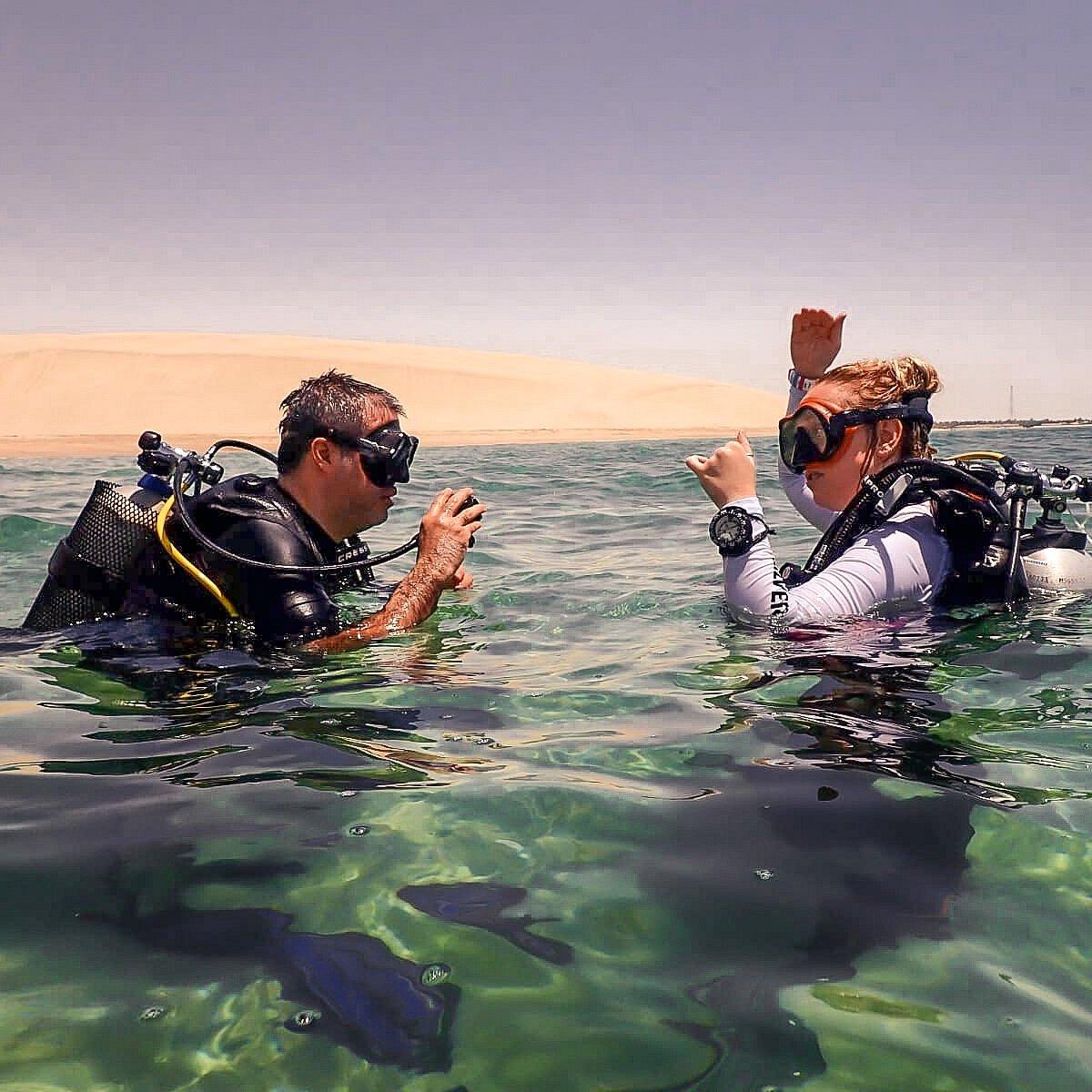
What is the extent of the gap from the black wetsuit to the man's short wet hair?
185 millimetres

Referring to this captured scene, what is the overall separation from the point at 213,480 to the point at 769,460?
22601 millimetres

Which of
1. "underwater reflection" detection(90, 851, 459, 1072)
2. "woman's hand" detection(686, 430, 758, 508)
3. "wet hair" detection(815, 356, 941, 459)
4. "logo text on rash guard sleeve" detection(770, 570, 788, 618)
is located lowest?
"underwater reflection" detection(90, 851, 459, 1072)

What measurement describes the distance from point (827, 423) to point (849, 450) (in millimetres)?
179

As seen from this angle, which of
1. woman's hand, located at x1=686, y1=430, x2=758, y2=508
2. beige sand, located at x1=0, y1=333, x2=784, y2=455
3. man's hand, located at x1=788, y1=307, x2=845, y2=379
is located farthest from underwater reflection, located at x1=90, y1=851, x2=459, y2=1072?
beige sand, located at x1=0, y1=333, x2=784, y2=455

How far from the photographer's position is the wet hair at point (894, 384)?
401 cm

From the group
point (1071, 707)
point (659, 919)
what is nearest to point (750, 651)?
point (1071, 707)

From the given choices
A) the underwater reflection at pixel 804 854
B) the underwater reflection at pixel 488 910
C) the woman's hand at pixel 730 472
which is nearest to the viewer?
the underwater reflection at pixel 804 854

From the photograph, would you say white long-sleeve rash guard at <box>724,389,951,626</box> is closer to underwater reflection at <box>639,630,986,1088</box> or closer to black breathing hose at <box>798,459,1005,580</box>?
black breathing hose at <box>798,459,1005,580</box>

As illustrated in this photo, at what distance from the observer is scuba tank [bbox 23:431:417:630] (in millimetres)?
4191

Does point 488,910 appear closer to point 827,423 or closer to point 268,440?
point 827,423

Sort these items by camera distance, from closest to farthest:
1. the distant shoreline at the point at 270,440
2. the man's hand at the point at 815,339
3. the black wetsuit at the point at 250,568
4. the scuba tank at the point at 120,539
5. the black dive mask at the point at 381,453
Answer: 1. the black wetsuit at the point at 250,568
2. the scuba tank at the point at 120,539
3. the black dive mask at the point at 381,453
4. the man's hand at the point at 815,339
5. the distant shoreline at the point at 270,440

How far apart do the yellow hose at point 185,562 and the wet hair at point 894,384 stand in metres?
2.60

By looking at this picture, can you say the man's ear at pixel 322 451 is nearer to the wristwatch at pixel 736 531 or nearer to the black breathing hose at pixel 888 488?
the wristwatch at pixel 736 531

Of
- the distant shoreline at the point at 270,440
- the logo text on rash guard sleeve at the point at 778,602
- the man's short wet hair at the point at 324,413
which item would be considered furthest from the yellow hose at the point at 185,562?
the distant shoreline at the point at 270,440
